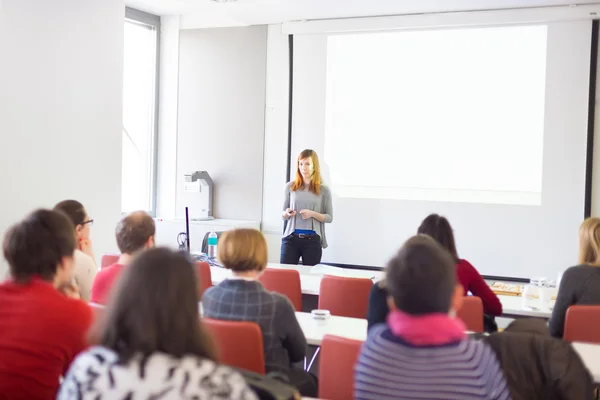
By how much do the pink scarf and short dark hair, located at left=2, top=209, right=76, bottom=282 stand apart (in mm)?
1098

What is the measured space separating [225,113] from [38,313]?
5655mm

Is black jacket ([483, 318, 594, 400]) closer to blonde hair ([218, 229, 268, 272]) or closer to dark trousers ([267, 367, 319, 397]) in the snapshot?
dark trousers ([267, 367, 319, 397])

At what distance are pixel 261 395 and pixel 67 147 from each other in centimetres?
426

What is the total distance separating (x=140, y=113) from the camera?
762cm

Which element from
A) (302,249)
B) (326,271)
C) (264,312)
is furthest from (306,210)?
(264,312)

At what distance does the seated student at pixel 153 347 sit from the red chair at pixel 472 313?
1.97 m

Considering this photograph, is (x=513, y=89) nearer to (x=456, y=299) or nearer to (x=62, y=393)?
(x=456, y=299)

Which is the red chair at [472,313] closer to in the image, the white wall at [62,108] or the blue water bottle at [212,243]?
the blue water bottle at [212,243]

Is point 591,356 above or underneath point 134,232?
underneath

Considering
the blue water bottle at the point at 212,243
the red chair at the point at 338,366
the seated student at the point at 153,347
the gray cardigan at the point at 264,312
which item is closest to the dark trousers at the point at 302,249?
the blue water bottle at the point at 212,243

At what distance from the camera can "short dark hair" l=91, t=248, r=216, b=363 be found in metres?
1.39

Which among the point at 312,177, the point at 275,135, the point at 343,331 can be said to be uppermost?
the point at 275,135

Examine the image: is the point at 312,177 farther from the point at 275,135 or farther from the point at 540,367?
the point at 540,367

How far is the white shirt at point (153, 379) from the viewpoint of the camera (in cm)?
137
